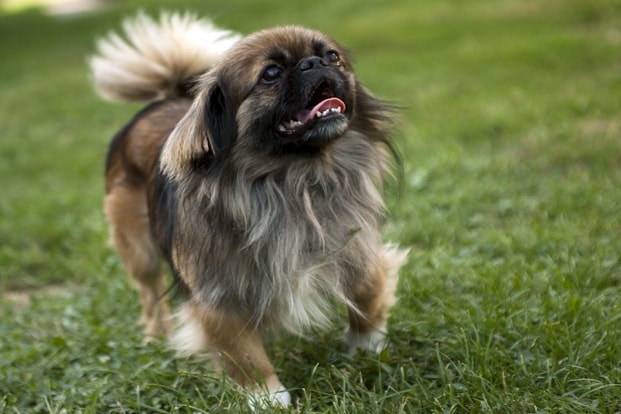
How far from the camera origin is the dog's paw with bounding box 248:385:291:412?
310 cm

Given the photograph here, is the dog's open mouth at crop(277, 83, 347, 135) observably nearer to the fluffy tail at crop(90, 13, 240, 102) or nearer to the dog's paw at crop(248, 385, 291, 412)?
the dog's paw at crop(248, 385, 291, 412)

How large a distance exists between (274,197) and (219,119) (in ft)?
1.31

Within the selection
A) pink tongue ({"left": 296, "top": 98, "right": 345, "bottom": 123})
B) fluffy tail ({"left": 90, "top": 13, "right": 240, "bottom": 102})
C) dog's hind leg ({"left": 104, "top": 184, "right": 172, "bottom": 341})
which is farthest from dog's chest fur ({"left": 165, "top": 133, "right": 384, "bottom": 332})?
fluffy tail ({"left": 90, "top": 13, "right": 240, "bottom": 102})

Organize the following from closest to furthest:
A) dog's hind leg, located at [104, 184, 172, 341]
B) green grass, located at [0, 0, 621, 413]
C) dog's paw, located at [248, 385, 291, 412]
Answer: dog's paw, located at [248, 385, 291, 412] < green grass, located at [0, 0, 621, 413] < dog's hind leg, located at [104, 184, 172, 341]

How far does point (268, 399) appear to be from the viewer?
124 inches

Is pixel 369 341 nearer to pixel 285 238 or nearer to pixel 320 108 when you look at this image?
pixel 285 238

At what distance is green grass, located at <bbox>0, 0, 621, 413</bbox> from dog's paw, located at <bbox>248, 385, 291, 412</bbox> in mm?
72

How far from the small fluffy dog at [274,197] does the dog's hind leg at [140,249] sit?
0.85 metres

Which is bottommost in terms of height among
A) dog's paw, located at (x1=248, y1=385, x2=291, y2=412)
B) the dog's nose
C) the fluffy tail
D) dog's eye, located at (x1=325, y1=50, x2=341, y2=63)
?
dog's paw, located at (x1=248, y1=385, x2=291, y2=412)

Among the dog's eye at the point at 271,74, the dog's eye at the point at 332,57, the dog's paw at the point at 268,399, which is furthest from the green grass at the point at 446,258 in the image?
the dog's eye at the point at 271,74

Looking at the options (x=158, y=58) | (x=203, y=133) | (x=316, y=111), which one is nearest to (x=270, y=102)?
(x=316, y=111)

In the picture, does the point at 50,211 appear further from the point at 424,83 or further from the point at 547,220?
the point at 424,83

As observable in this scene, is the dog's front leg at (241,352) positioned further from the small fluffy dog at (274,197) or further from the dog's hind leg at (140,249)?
the dog's hind leg at (140,249)

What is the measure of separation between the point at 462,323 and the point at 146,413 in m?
1.44
